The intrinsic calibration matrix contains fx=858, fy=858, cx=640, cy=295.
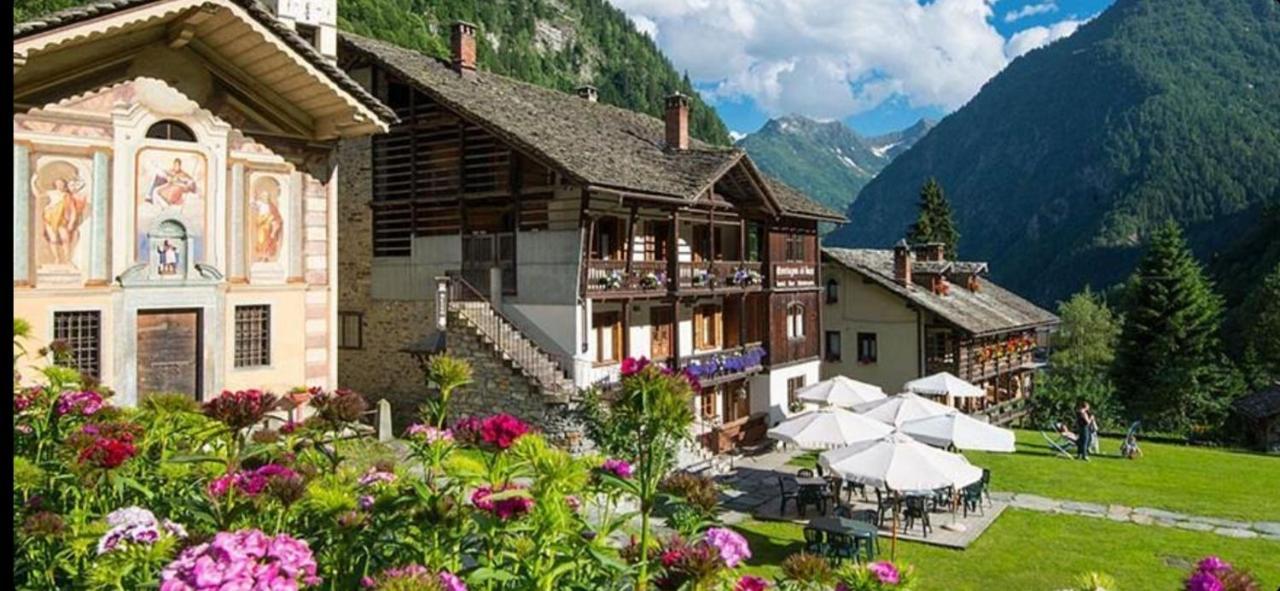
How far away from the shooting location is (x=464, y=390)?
21734mm

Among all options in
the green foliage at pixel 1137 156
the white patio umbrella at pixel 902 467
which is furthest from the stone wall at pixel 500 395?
the green foliage at pixel 1137 156

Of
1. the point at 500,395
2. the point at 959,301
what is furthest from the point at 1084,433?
the point at 500,395

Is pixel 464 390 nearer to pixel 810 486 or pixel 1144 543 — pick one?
pixel 810 486

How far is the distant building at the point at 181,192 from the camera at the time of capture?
45.3 ft

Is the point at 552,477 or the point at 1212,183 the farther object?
the point at 1212,183

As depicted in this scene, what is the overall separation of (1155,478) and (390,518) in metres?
24.6

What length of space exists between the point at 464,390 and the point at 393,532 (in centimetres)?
1800

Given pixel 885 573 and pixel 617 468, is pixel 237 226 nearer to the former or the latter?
pixel 617 468

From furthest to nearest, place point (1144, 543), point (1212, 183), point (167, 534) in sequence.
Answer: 1. point (1212, 183)
2. point (1144, 543)
3. point (167, 534)

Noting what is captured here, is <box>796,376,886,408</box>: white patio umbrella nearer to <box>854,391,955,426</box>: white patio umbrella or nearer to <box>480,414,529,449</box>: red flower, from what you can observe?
<box>854,391,955,426</box>: white patio umbrella

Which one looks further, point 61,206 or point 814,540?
point 814,540

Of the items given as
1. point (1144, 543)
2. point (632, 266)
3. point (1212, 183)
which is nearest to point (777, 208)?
point (632, 266)

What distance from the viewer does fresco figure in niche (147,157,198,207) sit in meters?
15.0

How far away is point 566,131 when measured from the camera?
80.5 feet
